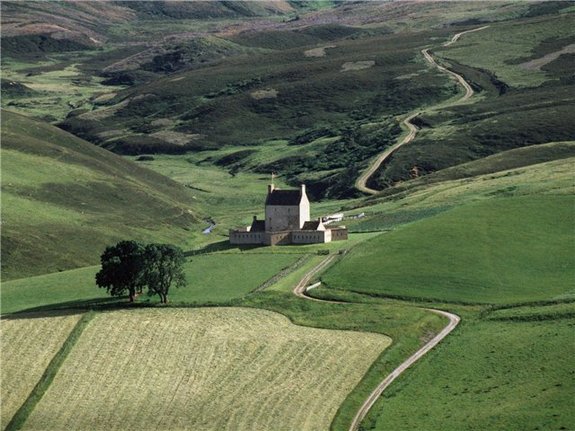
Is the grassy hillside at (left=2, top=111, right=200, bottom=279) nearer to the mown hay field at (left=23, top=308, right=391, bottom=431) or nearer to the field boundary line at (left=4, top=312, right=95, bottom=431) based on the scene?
the field boundary line at (left=4, top=312, right=95, bottom=431)

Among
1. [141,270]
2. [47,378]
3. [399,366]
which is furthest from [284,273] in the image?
[47,378]

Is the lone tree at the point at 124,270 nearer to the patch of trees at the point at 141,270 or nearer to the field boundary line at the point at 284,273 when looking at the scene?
the patch of trees at the point at 141,270

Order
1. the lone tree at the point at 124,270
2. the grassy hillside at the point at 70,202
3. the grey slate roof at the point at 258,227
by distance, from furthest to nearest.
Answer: the grassy hillside at the point at 70,202 < the grey slate roof at the point at 258,227 < the lone tree at the point at 124,270

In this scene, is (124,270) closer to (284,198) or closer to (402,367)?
(402,367)

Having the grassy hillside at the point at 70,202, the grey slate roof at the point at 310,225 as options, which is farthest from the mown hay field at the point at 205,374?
the grassy hillside at the point at 70,202

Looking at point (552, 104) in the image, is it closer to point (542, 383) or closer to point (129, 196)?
point (129, 196)
